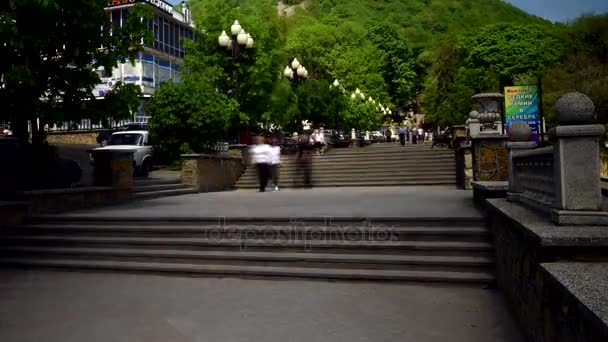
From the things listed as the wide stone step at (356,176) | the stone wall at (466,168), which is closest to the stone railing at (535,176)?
the stone wall at (466,168)

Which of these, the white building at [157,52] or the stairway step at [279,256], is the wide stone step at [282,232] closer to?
the stairway step at [279,256]

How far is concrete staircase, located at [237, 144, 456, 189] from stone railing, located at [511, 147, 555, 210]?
35.2 ft

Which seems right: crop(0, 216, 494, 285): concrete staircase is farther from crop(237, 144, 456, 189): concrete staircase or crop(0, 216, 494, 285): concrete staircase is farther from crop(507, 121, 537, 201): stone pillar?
crop(237, 144, 456, 189): concrete staircase

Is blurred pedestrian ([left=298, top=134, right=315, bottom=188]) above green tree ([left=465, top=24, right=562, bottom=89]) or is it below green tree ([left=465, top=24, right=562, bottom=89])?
below

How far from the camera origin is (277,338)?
4.35 metres

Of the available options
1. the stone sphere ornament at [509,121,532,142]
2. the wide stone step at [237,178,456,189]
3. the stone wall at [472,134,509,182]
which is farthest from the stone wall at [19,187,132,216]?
the stone wall at [472,134,509,182]

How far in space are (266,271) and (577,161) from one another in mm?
4256

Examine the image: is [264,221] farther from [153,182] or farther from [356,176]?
[356,176]

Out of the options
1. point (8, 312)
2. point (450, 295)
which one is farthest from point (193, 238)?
point (450, 295)

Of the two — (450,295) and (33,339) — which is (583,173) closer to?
(450,295)

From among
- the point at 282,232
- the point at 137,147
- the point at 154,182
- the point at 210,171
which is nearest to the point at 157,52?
the point at 137,147

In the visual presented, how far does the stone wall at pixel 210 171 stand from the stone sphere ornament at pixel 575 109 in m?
13.5

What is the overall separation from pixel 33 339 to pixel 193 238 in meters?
3.37

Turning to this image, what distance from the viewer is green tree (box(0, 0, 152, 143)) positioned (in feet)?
30.2
